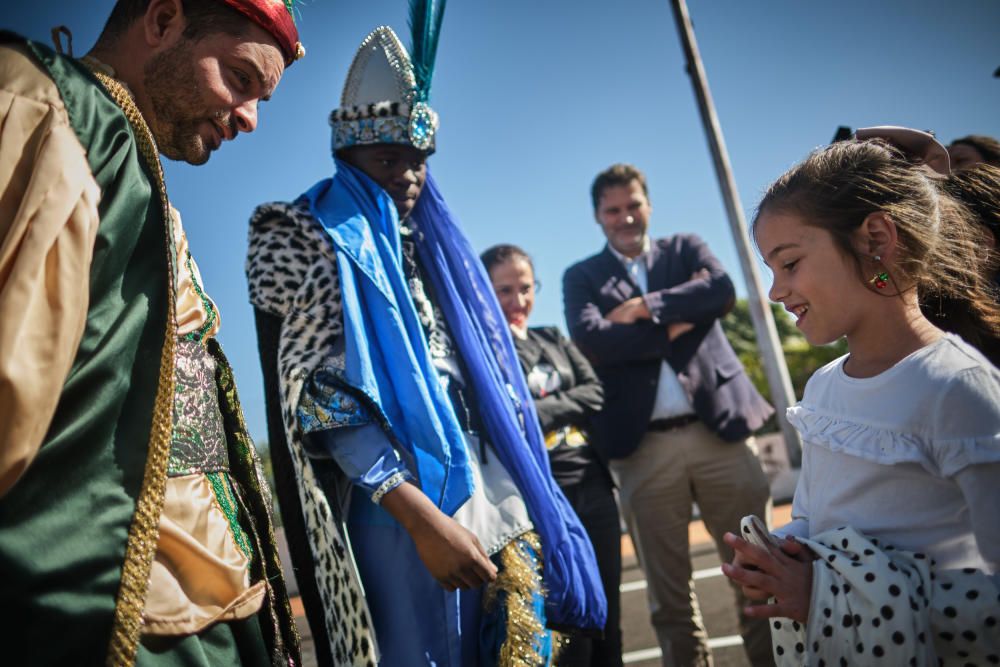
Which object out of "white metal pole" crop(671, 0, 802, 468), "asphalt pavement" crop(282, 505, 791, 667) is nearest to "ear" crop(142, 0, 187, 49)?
"asphalt pavement" crop(282, 505, 791, 667)

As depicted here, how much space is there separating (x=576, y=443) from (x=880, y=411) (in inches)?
75.0

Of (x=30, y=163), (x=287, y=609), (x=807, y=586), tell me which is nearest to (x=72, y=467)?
(x=30, y=163)

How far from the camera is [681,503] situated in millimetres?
3494

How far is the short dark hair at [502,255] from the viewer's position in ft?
12.9

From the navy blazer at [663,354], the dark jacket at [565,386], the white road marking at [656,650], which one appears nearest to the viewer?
the dark jacket at [565,386]

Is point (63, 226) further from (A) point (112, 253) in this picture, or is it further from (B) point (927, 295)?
(B) point (927, 295)

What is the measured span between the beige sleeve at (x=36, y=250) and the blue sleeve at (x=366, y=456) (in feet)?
2.93

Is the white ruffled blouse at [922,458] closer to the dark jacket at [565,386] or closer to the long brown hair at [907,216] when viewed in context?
the long brown hair at [907,216]

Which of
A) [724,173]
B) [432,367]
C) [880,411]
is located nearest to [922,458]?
[880,411]

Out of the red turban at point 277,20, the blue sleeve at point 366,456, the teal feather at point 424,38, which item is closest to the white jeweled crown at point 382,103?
the teal feather at point 424,38

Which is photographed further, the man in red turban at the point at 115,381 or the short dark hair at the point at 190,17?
the short dark hair at the point at 190,17

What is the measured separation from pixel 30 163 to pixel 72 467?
0.46m

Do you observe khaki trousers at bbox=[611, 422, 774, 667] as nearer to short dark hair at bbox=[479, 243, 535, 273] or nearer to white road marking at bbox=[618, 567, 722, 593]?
short dark hair at bbox=[479, 243, 535, 273]

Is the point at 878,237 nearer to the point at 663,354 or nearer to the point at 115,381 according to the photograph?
the point at 115,381
